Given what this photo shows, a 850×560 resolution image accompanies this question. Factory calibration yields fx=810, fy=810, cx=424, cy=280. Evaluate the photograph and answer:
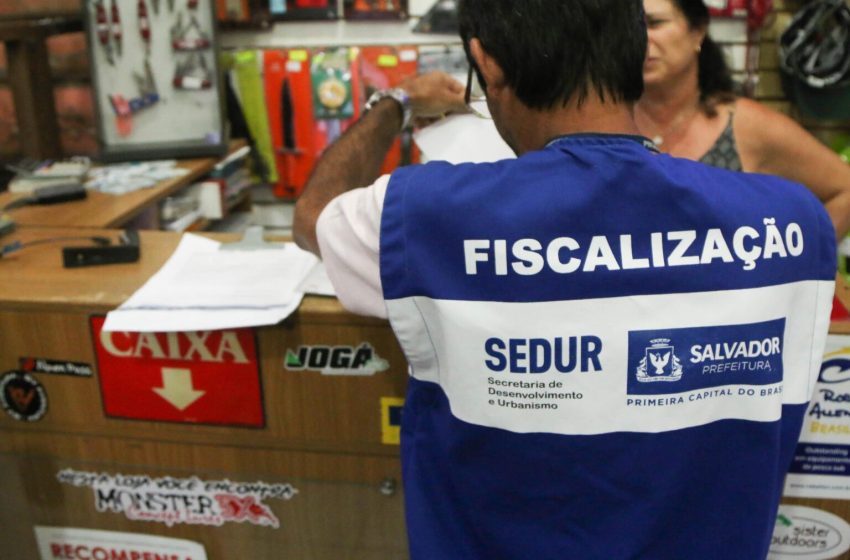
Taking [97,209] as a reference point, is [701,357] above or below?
above

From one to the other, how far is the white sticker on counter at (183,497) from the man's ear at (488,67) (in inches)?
34.7

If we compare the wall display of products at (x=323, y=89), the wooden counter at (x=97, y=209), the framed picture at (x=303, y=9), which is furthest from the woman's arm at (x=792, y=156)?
the framed picture at (x=303, y=9)

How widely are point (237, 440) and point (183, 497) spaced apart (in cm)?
17

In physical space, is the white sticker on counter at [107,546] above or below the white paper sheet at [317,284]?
below

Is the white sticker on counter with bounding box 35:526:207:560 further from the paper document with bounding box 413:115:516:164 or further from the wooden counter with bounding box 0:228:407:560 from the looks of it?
the paper document with bounding box 413:115:516:164

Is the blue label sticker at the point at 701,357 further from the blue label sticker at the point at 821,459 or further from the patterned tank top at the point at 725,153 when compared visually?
the patterned tank top at the point at 725,153

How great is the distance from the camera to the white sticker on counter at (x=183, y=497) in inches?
59.4

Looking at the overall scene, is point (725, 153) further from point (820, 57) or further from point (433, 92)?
point (820, 57)

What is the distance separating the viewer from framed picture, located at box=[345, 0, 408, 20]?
3.60 metres

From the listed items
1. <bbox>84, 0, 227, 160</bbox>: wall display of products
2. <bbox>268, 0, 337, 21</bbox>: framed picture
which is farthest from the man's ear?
<bbox>268, 0, 337, 21</bbox>: framed picture

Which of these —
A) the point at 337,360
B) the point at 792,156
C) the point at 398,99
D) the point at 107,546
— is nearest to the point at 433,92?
the point at 398,99

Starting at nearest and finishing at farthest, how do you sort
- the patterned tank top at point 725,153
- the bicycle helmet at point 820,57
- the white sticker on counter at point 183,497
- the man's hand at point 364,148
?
the man's hand at point 364,148 < the white sticker on counter at point 183,497 < the patterned tank top at point 725,153 < the bicycle helmet at point 820,57

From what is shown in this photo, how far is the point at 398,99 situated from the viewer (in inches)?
53.8

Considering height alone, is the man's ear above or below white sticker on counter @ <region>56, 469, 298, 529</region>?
above
